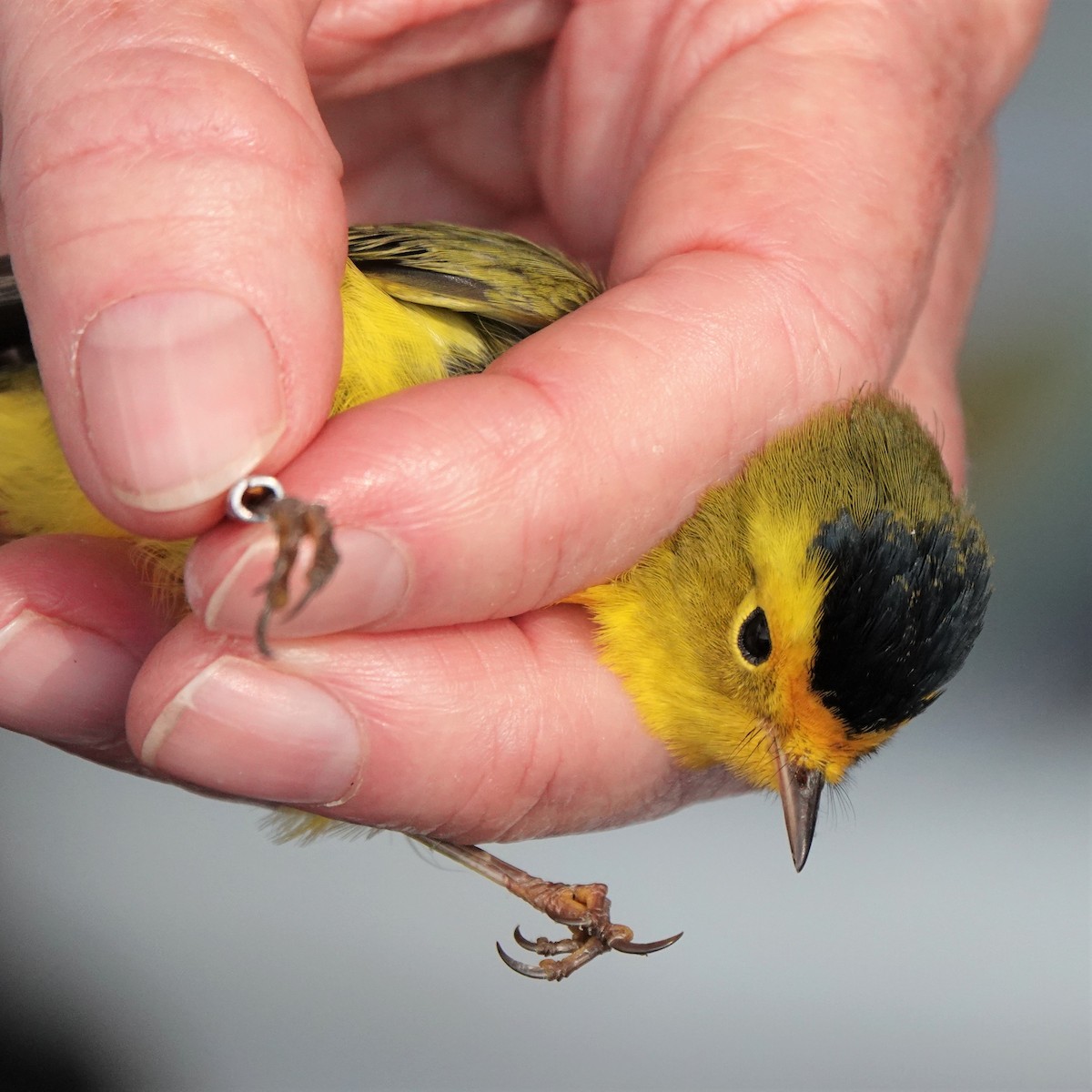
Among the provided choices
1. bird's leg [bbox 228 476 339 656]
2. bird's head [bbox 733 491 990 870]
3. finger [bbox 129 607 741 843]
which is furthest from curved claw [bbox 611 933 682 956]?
bird's leg [bbox 228 476 339 656]

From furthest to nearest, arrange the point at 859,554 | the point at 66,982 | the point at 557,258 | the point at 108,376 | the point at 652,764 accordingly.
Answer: the point at 66,982
the point at 557,258
the point at 652,764
the point at 859,554
the point at 108,376

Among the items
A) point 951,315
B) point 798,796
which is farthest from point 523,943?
point 951,315

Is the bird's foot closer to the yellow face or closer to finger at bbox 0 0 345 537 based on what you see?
the yellow face

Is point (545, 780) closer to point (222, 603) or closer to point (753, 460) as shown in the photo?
point (753, 460)

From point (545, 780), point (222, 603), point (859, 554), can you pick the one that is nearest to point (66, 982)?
point (545, 780)

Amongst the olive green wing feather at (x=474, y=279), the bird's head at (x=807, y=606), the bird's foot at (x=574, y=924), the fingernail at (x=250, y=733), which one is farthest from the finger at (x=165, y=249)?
the bird's foot at (x=574, y=924)

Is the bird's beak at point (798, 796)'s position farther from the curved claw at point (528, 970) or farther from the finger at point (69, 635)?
the finger at point (69, 635)
